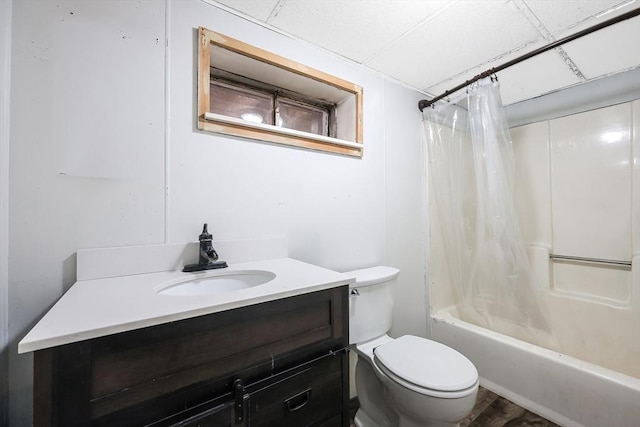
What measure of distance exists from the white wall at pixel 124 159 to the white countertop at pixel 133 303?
193 mm

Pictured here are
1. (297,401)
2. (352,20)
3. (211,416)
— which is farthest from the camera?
(352,20)

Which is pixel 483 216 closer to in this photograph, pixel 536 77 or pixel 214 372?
pixel 536 77

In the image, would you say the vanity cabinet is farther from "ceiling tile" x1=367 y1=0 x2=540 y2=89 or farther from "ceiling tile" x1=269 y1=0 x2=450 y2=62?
"ceiling tile" x1=367 y1=0 x2=540 y2=89

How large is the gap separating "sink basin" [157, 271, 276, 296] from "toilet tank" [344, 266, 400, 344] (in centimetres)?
46

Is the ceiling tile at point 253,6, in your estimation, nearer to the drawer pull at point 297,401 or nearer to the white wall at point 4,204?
the white wall at point 4,204

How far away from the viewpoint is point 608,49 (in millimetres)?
1453

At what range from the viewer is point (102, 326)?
21.1 inches

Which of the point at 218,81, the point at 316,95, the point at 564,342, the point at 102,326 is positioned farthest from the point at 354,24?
the point at 564,342

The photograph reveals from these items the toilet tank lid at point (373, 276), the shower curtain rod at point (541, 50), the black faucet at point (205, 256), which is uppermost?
the shower curtain rod at point (541, 50)

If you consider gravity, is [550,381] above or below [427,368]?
below

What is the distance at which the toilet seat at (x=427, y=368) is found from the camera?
3.25 feet

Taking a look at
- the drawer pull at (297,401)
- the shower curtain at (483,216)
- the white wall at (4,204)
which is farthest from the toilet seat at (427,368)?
the white wall at (4,204)

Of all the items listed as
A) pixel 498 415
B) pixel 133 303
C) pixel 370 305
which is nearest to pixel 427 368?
pixel 370 305

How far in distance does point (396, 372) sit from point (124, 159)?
140 cm
